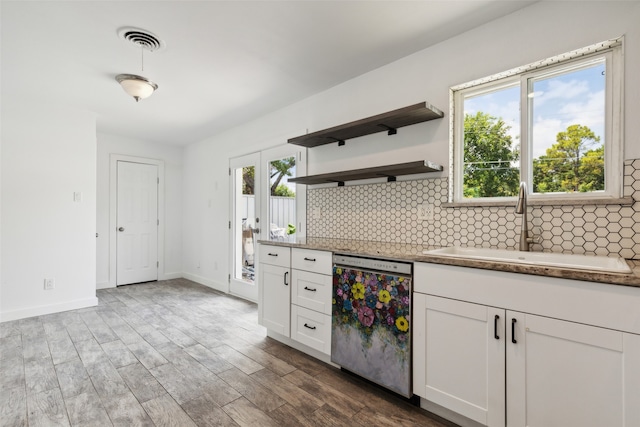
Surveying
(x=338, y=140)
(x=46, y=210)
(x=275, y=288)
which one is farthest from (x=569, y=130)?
(x=46, y=210)

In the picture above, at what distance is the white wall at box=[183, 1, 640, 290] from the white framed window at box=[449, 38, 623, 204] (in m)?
0.06

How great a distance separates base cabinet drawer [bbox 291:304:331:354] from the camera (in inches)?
93.1

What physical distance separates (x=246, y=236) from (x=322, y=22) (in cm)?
300

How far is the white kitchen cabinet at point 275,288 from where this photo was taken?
8.90 ft

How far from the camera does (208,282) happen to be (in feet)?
16.8

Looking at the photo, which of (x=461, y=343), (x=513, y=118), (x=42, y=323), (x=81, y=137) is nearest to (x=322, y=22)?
(x=513, y=118)

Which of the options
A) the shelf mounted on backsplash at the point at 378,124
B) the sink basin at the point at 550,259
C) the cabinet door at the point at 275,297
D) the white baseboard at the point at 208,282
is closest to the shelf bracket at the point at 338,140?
the shelf mounted on backsplash at the point at 378,124

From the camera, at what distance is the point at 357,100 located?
2955 millimetres

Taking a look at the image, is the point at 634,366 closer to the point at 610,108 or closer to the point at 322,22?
the point at 610,108

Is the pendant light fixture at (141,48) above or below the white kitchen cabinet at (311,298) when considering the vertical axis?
above

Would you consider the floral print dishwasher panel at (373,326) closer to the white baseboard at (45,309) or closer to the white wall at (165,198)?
the white baseboard at (45,309)

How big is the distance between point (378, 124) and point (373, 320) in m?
1.50

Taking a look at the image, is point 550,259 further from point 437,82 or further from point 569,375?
point 437,82

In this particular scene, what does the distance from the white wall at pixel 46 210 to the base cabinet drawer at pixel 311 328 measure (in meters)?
3.04
